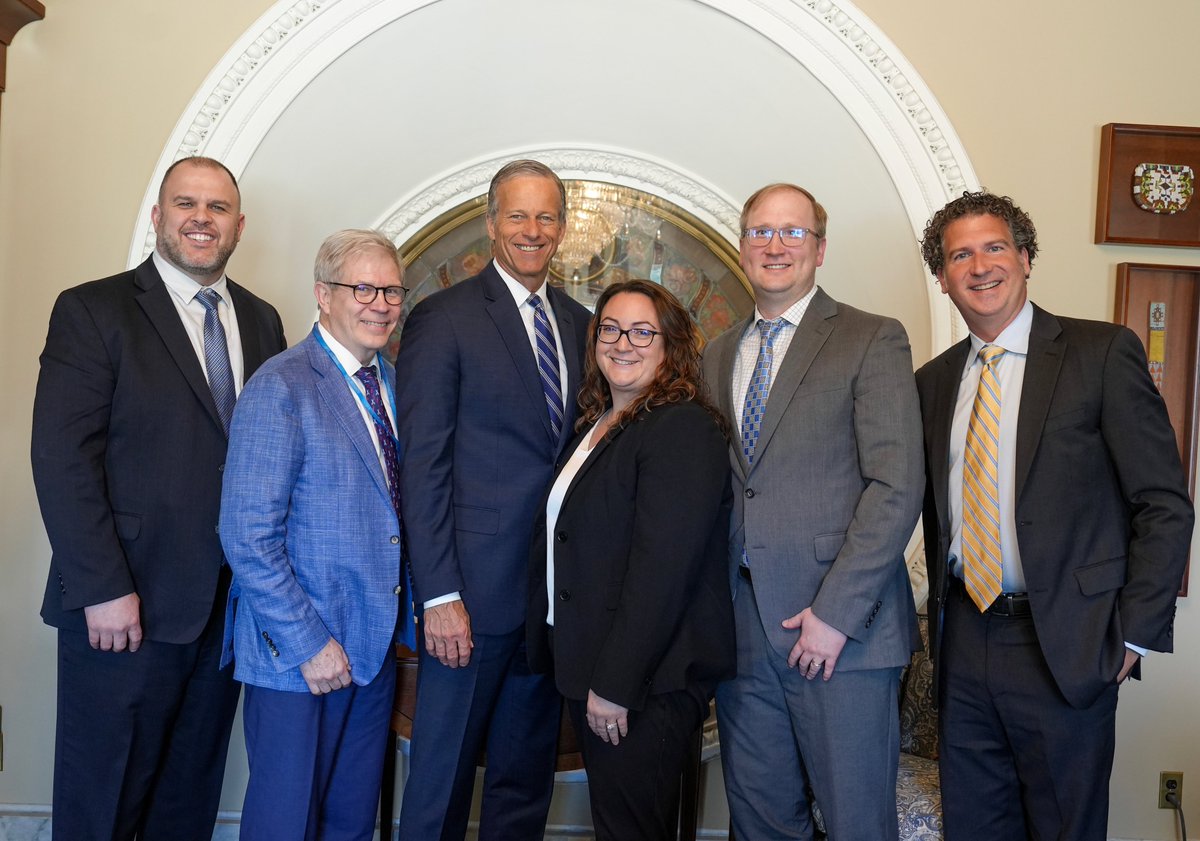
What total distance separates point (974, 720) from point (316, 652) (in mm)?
1486

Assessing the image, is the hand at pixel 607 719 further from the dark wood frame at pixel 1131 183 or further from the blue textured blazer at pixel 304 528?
the dark wood frame at pixel 1131 183

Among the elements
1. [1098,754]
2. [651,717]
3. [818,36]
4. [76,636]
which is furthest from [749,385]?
[76,636]

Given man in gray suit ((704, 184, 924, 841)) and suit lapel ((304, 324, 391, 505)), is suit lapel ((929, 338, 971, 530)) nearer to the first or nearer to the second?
man in gray suit ((704, 184, 924, 841))

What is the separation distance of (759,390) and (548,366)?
54 centimetres

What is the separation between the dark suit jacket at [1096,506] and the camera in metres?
2.03

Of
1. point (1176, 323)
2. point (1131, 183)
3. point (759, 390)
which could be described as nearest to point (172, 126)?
point (759, 390)

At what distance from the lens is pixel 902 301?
125 inches

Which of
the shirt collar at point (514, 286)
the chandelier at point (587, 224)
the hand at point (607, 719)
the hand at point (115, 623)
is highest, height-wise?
the chandelier at point (587, 224)

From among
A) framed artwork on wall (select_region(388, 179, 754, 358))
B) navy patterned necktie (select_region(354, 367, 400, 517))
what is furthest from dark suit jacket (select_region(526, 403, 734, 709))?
framed artwork on wall (select_region(388, 179, 754, 358))

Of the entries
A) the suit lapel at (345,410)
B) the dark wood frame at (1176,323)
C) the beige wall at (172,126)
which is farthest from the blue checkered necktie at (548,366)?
the dark wood frame at (1176,323)

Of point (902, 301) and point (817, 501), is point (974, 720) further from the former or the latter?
point (902, 301)

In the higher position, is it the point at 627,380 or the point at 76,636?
the point at 627,380

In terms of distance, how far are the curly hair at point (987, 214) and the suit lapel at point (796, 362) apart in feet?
1.15

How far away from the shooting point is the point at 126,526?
232cm
